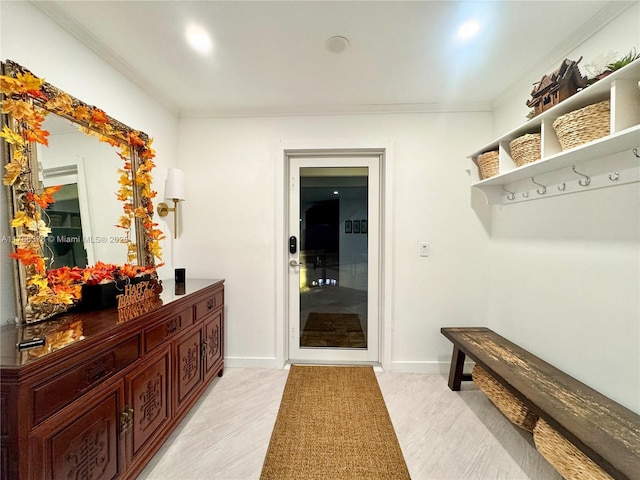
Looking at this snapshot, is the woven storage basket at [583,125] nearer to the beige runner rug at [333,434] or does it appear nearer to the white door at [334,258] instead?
the white door at [334,258]

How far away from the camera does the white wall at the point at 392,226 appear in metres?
2.46

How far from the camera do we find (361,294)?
8.96 ft

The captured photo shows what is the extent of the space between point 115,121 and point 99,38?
46cm

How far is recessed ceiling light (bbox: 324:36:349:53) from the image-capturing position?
5.29 ft

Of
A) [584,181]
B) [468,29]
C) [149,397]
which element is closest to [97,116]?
[149,397]

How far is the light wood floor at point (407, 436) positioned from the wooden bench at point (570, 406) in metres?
0.45

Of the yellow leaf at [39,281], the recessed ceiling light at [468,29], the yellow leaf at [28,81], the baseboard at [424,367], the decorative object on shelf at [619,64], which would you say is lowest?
the baseboard at [424,367]

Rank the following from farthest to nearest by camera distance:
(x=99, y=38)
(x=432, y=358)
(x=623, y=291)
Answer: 1. (x=432, y=358)
2. (x=99, y=38)
3. (x=623, y=291)

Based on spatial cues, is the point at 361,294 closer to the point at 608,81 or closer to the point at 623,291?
the point at 623,291

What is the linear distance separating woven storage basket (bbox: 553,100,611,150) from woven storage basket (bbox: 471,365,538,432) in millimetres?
1442

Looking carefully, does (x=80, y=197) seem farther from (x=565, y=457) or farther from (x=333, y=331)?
(x=565, y=457)

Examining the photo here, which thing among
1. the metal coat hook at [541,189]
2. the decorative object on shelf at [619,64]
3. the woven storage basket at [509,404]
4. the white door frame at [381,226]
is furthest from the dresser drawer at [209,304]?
the decorative object on shelf at [619,64]

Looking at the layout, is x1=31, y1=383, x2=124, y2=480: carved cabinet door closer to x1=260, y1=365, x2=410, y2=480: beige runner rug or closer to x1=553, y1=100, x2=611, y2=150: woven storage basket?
x1=260, y1=365, x2=410, y2=480: beige runner rug

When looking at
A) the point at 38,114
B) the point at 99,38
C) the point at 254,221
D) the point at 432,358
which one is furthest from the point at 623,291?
the point at 99,38
